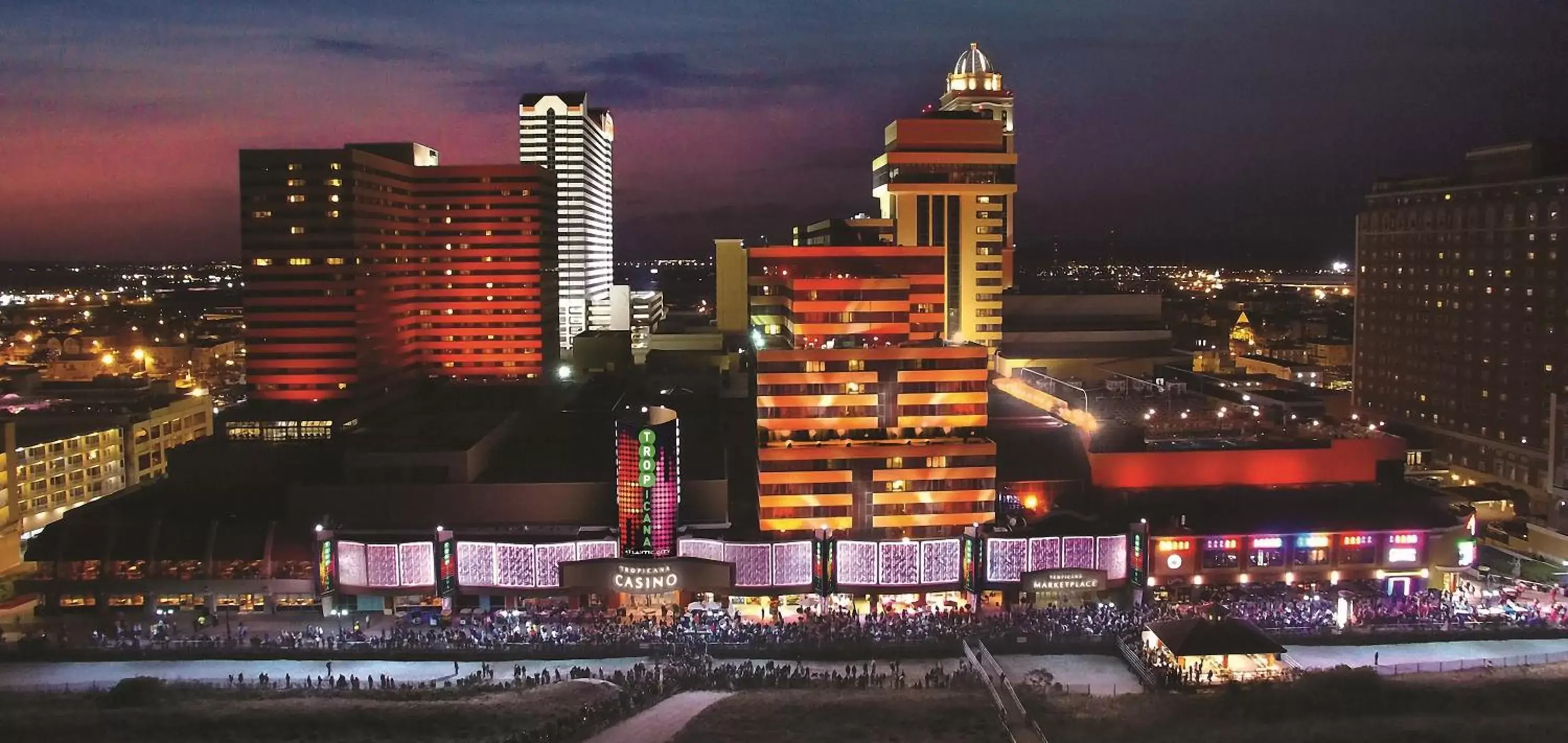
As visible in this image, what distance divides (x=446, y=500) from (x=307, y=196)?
45.6 meters

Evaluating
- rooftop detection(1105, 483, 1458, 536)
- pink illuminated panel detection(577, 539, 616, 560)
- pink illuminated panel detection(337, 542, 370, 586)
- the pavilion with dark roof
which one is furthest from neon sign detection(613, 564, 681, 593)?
rooftop detection(1105, 483, 1458, 536)

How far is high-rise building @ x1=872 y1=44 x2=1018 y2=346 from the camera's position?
103 m

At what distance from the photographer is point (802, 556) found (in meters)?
53.7

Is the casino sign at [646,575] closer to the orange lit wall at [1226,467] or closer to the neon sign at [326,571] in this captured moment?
the neon sign at [326,571]

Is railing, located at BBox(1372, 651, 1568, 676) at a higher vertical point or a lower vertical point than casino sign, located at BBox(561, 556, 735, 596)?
lower

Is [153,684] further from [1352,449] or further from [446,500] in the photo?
[1352,449]

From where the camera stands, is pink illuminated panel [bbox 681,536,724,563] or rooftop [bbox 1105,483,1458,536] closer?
pink illuminated panel [bbox 681,536,724,563]

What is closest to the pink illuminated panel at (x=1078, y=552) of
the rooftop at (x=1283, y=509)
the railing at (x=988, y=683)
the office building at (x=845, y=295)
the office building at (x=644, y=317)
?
the rooftop at (x=1283, y=509)

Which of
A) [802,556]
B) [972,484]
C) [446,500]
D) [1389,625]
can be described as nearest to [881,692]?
[802,556]

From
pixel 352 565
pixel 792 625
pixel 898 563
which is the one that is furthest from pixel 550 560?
pixel 898 563

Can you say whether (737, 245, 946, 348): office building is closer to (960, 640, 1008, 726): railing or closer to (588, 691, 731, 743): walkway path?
(960, 640, 1008, 726): railing

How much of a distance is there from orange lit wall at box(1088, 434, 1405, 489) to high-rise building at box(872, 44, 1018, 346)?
45.7 metres

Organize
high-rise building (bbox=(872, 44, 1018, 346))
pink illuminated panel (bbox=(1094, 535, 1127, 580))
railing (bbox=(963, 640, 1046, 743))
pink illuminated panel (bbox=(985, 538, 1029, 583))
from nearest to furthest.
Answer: railing (bbox=(963, 640, 1046, 743)) → pink illuminated panel (bbox=(985, 538, 1029, 583)) → pink illuminated panel (bbox=(1094, 535, 1127, 580)) → high-rise building (bbox=(872, 44, 1018, 346))

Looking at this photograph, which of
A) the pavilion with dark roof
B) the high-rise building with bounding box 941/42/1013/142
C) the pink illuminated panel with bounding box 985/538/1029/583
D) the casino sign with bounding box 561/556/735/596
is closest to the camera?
the pavilion with dark roof
